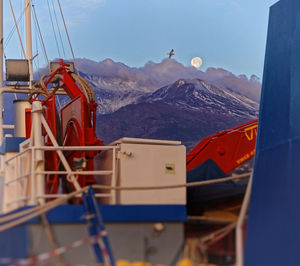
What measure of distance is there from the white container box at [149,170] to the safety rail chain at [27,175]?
4.9 inches

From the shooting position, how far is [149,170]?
7.67 metres

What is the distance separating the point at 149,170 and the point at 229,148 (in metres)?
2.29

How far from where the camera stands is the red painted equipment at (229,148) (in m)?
9.41

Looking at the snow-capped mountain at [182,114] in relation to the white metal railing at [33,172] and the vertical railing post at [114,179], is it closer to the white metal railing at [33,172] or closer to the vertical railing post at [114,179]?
the white metal railing at [33,172]

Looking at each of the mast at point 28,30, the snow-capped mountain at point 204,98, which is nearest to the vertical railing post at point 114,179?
the mast at point 28,30

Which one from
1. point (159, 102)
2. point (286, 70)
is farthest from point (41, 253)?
point (159, 102)

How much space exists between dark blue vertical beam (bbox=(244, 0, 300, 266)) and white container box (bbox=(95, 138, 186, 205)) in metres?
1.06

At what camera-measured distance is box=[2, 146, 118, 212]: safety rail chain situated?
716cm

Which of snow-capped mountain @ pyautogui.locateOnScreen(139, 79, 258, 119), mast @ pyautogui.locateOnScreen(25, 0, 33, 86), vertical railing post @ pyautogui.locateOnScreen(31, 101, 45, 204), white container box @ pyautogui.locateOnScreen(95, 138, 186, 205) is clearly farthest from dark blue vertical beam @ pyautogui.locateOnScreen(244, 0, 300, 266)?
snow-capped mountain @ pyautogui.locateOnScreen(139, 79, 258, 119)

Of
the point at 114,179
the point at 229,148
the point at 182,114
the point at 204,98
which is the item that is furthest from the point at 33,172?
the point at 204,98

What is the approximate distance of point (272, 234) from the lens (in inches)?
260

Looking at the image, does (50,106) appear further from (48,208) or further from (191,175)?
(48,208)

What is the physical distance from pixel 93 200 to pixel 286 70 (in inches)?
110

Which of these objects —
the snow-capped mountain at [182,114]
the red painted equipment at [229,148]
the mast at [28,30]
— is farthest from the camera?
the snow-capped mountain at [182,114]
